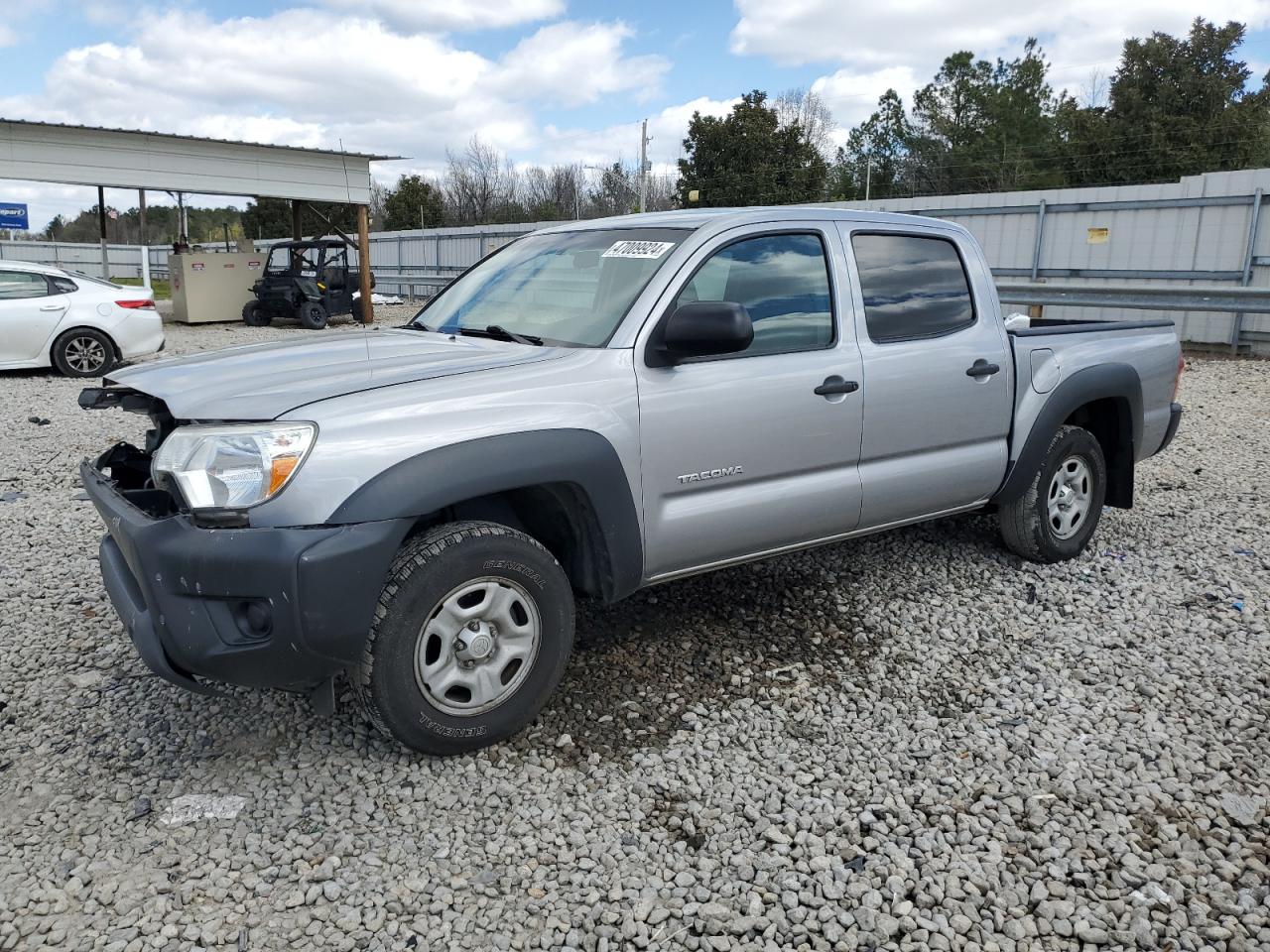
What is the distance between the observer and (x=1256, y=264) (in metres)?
13.7

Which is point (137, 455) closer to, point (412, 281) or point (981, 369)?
point (981, 369)

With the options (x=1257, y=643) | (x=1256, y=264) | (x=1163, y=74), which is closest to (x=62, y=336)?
(x=1257, y=643)

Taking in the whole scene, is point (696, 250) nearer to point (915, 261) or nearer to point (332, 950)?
point (915, 261)

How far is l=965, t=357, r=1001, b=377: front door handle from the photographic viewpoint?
436 cm

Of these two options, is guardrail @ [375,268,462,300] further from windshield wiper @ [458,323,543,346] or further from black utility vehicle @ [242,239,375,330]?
windshield wiper @ [458,323,543,346]

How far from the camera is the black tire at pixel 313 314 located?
19.6m

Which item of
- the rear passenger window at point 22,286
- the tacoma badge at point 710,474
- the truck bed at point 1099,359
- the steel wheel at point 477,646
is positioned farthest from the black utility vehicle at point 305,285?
the steel wheel at point 477,646

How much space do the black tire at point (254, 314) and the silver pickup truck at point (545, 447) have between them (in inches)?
683

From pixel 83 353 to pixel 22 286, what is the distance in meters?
1.01

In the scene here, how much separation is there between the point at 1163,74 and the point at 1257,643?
134 feet

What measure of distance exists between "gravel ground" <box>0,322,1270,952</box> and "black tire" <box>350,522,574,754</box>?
160 millimetres

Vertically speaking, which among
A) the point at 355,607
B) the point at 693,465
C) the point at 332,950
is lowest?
the point at 332,950

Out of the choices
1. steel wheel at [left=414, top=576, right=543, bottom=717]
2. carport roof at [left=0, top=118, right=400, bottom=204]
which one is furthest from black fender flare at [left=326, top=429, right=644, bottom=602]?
carport roof at [left=0, top=118, right=400, bottom=204]

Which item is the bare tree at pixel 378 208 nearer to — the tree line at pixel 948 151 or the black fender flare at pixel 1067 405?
the tree line at pixel 948 151
